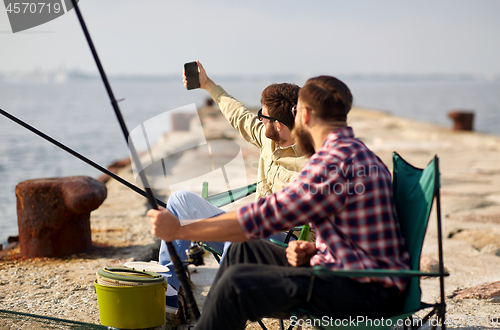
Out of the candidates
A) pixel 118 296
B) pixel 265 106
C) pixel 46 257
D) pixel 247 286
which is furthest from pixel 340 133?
pixel 46 257

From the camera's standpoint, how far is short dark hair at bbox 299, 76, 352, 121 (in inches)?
76.7

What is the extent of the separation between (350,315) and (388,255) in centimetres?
28

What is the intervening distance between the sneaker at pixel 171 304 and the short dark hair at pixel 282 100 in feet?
3.95

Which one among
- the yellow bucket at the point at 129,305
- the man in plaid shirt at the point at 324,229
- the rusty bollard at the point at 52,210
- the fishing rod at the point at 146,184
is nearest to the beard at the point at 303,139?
the man in plaid shirt at the point at 324,229

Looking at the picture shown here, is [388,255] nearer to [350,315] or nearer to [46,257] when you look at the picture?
[350,315]

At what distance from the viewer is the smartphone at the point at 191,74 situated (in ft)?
10.5

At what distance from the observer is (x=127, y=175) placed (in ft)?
29.1

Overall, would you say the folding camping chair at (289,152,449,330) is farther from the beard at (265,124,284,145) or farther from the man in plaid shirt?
the beard at (265,124,284,145)

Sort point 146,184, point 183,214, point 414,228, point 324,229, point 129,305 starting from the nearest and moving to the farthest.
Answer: point 324,229 < point 414,228 < point 146,184 < point 129,305 < point 183,214

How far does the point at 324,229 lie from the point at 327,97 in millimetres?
505

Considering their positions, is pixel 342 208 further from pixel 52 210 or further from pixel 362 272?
pixel 52 210

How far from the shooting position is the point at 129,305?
2.56m

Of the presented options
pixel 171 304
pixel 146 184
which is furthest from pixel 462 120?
pixel 146 184

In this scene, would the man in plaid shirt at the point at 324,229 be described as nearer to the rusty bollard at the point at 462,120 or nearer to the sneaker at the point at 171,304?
the sneaker at the point at 171,304
